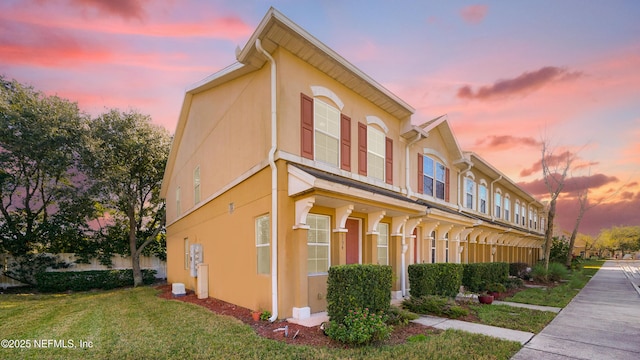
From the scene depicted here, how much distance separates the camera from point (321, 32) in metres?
9.66

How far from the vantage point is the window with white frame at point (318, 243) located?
29.2 ft

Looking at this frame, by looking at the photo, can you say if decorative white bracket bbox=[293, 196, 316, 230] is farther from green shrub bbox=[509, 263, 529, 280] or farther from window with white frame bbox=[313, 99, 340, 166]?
green shrub bbox=[509, 263, 529, 280]

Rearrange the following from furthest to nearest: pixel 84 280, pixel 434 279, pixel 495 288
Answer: pixel 84 280 < pixel 495 288 < pixel 434 279

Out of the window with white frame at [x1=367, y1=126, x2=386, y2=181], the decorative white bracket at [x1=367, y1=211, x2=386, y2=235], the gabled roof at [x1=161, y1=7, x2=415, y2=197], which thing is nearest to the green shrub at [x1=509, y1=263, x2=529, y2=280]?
the gabled roof at [x1=161, y1=7, x2=415, y2=197]

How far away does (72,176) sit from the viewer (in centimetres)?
1997

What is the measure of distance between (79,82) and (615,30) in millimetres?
17260

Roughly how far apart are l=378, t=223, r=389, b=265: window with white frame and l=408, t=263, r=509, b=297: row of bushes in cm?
170

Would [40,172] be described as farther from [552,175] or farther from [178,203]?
[552,175]

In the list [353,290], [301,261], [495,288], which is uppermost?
[301,261]

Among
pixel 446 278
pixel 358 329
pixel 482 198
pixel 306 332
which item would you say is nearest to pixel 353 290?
pixel 358 329

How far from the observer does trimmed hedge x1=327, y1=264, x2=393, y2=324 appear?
6684mm

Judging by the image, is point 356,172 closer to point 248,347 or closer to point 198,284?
point 248,347

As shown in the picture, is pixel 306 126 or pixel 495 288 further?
pixel 495 288

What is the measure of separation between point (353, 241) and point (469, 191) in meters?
11.6
